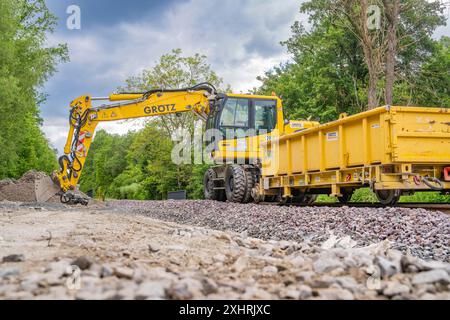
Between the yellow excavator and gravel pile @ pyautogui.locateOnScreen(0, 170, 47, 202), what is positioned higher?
the yellow excavator

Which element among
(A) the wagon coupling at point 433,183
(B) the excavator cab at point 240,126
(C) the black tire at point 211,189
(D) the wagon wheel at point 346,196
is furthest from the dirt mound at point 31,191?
(A) the wagon coupling at point 433,183

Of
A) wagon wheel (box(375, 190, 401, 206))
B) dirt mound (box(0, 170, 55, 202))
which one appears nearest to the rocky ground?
wagon wheel (box(375, 190, 401, 206))

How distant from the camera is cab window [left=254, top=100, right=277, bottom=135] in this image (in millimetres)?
15781

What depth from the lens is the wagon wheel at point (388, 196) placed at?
9.70 m

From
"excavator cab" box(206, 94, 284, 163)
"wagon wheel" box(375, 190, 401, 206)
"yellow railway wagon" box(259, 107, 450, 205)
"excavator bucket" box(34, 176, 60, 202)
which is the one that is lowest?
"wagon wheel" box(375, 190, 401, 206)

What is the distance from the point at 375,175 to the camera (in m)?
9.60

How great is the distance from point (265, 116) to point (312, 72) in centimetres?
1791

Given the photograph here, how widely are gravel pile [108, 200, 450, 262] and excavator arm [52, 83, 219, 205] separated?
6.78m

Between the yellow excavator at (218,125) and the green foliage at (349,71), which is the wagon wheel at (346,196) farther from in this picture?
the green foliage at (349,71)

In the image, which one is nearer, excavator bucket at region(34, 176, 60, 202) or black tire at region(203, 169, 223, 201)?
excavator bucket at region(34, 176, 60, 202)

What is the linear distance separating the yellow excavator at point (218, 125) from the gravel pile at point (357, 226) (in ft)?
15.1

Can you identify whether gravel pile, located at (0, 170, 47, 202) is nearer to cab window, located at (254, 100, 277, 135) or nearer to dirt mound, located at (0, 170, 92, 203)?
dirt mound, located at (0, 170, 92, 203)

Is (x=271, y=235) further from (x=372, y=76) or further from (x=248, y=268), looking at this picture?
(x=372, y=76)

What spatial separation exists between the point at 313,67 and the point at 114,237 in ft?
91.5
